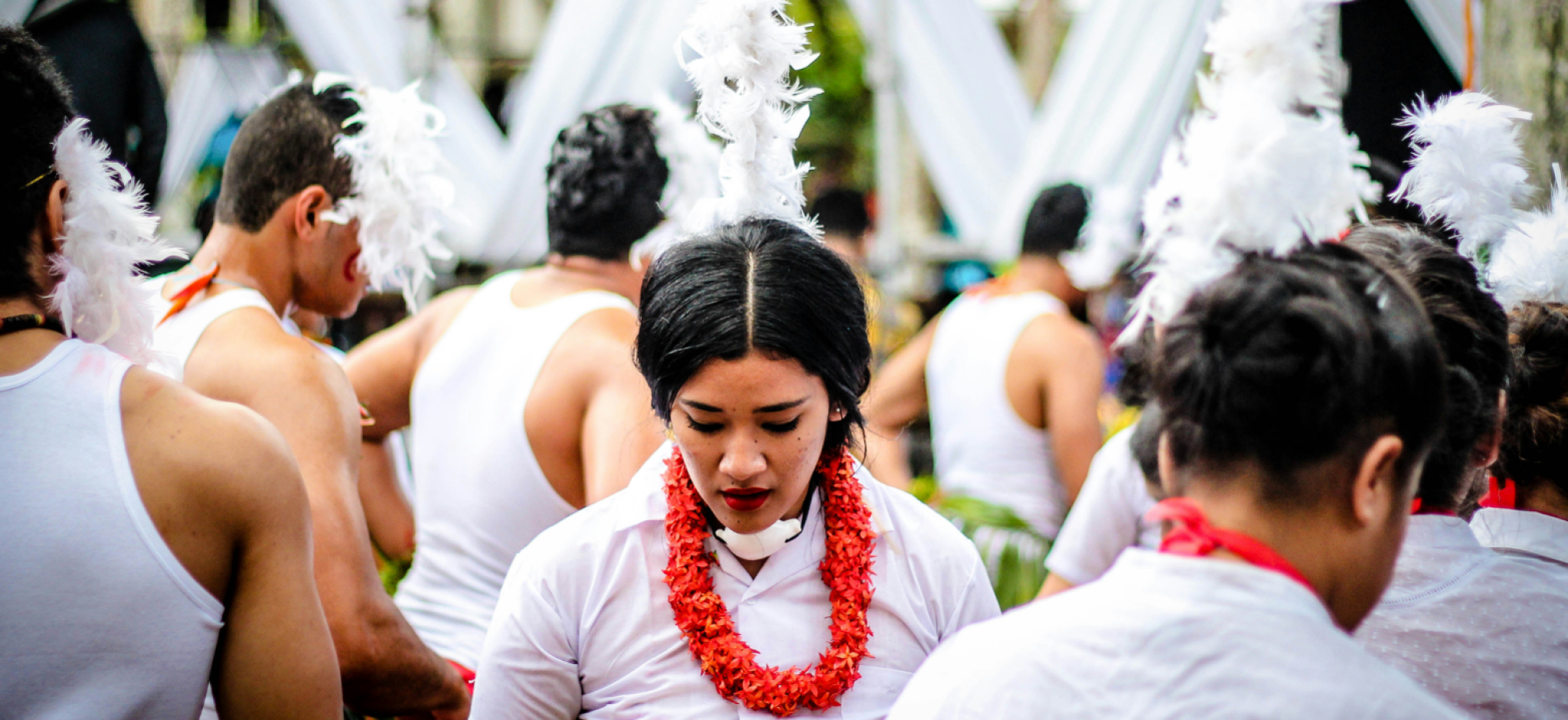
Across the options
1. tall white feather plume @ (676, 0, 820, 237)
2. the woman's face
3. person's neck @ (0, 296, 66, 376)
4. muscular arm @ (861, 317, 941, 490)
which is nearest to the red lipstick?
the woman's face

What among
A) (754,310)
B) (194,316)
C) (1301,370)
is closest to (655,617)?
(754,310)

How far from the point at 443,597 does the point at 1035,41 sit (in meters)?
13.6

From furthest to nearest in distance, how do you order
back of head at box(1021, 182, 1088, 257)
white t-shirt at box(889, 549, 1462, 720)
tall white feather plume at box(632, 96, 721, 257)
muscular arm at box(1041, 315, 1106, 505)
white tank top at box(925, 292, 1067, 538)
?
back of head at box(1021, 182, 1088, 257) → white tank top at box(925, 292, 1067, 538) → muscular arm at box(1041, 315, 1106, 505) → tall white feather plume at box(632, 96, 721, 257) → white t-shirt at box(889, 549, 1462, 720)

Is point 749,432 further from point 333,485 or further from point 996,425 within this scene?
point 996,425

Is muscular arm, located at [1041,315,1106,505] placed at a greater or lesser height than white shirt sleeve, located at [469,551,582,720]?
lesser

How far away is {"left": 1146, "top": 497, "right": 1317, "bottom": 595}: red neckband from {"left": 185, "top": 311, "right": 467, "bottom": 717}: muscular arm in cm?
154

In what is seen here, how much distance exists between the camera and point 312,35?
6.75 metres

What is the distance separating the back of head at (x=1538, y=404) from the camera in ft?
6.39

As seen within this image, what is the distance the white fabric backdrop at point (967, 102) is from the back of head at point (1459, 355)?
16.0 ft

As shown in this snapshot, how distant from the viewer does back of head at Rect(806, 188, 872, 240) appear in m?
7.70

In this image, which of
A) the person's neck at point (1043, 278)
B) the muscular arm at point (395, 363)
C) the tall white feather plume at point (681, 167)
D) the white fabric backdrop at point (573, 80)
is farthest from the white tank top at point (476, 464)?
the white fabric backdrop at point (573, 80)

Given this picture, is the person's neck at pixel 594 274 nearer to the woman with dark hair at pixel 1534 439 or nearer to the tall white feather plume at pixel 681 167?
the tall white feather plume at pixel 681 167

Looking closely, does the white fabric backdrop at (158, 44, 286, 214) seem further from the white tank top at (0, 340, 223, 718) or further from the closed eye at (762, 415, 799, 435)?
the closed eye at (762, 415, 799, 435)

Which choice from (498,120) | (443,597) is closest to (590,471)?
(443,597)
